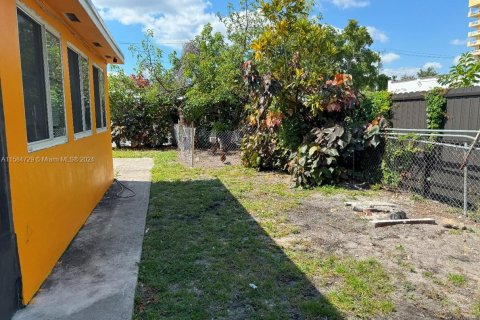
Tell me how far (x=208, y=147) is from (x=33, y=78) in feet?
37.4

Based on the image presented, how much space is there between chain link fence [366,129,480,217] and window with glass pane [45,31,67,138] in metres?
5.17

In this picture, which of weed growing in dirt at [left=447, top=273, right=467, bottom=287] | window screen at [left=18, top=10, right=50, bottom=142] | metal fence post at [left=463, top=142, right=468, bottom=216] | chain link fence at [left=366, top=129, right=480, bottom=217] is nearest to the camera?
window screen at [left=18, top=10, right=50, bottom=142]

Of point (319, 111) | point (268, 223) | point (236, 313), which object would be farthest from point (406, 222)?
point (319, 111)

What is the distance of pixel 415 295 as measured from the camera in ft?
10.3

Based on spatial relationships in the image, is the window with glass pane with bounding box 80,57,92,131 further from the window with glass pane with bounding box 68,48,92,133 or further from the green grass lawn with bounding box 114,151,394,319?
the green grass lawn with bounding box 114,151,394,319

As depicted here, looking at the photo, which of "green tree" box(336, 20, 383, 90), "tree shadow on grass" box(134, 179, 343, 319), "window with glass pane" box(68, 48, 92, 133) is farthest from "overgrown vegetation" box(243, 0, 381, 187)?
"green tree" box(336, 20, 383, 90)

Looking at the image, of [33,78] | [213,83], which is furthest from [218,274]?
[213,83]

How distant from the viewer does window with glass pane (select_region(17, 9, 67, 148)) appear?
126 inches

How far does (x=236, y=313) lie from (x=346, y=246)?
1929 millimetres

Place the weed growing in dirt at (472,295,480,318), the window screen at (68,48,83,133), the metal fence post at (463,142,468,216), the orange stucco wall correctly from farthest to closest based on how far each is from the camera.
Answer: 1. the metal fence post at (463,142,468,216)
2. the window screen at (68,48,83,133)
3. the weed growing in dirt at (472,295,480,318)
4. the orange stucco wall

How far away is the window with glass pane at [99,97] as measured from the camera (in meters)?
6.71

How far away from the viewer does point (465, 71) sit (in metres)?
5.04

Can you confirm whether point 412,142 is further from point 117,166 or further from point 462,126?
point 117,166

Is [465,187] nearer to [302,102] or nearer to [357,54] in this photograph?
[302,102]
